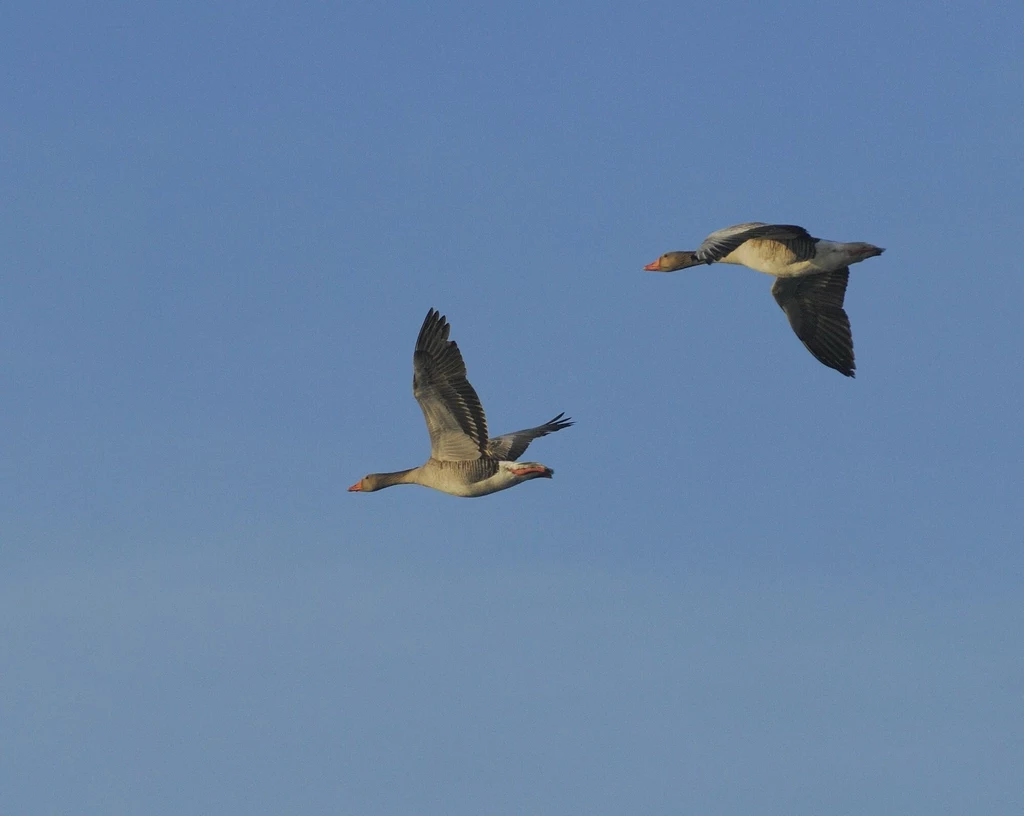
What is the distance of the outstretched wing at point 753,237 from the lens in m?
21.1

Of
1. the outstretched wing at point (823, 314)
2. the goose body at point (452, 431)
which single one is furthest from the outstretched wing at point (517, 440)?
the outstretched wing at point (823, 314)

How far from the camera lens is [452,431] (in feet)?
75.3

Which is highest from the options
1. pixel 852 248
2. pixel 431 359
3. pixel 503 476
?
pixel 852 248

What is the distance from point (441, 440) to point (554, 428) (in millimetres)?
3774

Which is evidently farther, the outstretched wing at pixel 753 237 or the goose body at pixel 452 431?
the goose body at pixel 452 431

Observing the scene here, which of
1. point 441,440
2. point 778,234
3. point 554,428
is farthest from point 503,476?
point 778,234

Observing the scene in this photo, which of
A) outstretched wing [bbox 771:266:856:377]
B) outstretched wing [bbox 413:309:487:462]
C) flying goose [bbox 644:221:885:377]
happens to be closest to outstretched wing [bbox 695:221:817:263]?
flying goose [bbox 644:221:885:377]

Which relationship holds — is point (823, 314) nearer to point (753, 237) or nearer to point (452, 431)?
point (753, 237)

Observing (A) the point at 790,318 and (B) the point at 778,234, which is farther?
(A) the point at 790,318

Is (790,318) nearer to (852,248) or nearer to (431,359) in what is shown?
(852,248)

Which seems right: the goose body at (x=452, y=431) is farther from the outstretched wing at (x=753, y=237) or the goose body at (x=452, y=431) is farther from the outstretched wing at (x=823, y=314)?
the outstretched wing at (x=823, y=314)

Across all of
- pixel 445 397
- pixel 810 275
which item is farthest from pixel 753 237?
pixel 445 397

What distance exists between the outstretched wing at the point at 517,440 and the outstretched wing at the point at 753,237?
4.78m

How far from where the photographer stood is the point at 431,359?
2195 centimetres
